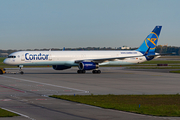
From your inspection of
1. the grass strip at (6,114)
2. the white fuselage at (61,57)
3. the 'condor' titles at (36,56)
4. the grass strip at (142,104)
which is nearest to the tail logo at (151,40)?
the white fuselage at (61,57)

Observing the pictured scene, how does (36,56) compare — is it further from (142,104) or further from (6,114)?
(6,114)

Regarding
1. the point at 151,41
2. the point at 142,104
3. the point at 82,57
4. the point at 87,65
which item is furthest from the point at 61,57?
the point at 142,104

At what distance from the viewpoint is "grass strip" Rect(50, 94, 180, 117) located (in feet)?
54.3

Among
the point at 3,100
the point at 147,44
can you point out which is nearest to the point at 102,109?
the point at 3,100

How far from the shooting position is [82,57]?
183 feet

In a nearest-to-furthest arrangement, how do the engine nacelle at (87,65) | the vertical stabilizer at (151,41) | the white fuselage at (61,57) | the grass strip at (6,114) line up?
the grass strip at (6,114), the engine nacelle at (87,65), the white fuselage at (61,57), the vertical stabilizer at (151,41)

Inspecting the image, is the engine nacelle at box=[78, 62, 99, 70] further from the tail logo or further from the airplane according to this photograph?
the tail logo

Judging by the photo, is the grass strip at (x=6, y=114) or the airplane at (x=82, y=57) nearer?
the grass strip at (x=6, y=114)

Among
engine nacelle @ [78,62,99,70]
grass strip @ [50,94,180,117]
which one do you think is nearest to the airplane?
engine nacelle @ [78,62,99,70]

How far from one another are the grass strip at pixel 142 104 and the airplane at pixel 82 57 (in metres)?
29.7

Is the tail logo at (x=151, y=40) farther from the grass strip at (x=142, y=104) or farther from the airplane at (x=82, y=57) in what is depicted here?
the grass strip at (x=142, y=104)

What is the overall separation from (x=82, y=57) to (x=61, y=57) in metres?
4.38

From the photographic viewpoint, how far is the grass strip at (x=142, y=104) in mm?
16562

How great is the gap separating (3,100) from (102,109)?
776 centimetres
